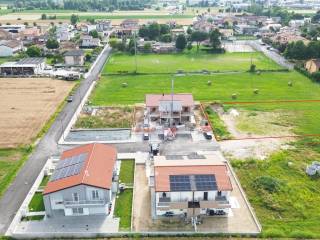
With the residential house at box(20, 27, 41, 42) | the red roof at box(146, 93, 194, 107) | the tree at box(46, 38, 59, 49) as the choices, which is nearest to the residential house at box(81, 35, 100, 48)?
the tree at box(46, 38, 59, 49)

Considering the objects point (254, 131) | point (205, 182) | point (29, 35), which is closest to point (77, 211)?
point (205, 182)

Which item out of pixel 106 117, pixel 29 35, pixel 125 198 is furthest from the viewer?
pixel 29 35

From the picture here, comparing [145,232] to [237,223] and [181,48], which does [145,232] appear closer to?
[237,223]

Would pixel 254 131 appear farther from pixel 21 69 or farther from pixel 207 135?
pixel 21 69

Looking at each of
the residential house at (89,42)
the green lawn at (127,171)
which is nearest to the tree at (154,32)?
the residential house at (89,42)

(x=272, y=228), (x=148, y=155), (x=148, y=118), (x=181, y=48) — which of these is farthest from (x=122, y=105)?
(x=181, y=48)

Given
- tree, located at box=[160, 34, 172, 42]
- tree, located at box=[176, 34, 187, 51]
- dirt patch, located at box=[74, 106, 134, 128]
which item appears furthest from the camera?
tree, located at box=[160, 34, 172, 42]

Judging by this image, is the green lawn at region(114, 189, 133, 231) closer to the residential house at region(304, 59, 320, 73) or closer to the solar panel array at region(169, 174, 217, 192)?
the solar panel array at region(169, 174, 217, 192)

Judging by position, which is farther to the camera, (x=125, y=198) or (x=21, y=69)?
(x=21, y=69)
